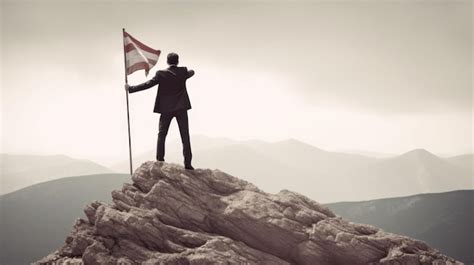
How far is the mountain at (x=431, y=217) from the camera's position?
156ft

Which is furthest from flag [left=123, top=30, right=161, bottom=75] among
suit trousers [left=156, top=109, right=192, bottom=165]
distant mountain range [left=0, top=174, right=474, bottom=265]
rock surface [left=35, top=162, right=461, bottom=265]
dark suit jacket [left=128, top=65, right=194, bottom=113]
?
distant mountain range [left=0, top=174, right=474, bottom=265]

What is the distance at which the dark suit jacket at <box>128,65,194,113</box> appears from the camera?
51.2 ft

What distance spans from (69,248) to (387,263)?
11.4 meters

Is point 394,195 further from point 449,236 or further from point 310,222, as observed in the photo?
point 310,222

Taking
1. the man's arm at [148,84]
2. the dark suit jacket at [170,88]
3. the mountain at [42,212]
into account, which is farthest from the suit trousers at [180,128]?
the mountain at [42,212]

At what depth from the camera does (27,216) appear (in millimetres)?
58781

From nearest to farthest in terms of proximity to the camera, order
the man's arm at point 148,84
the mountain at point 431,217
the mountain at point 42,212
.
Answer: the man's arm at point 148,84 → the mountain at point 431,217 → the mountain at point 42,212

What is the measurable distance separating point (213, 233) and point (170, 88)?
5.75 m

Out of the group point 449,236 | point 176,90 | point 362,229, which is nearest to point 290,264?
point 362,229

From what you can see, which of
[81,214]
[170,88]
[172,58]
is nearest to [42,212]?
[81,214]

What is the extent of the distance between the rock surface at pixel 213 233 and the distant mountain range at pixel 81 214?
36504 millimetres

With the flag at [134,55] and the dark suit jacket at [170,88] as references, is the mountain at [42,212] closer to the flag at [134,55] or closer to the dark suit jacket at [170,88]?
the flag at [134,55]

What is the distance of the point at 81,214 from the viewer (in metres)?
61.1

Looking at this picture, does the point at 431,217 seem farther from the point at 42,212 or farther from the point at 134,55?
the point at 42,212
